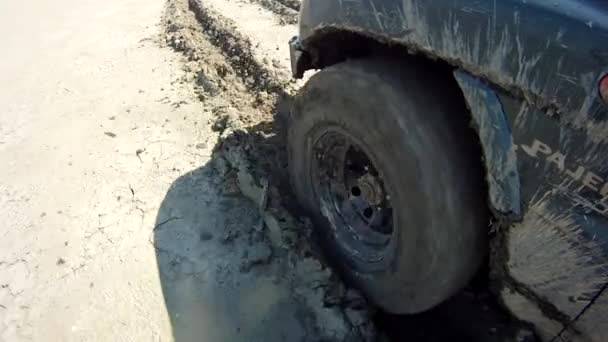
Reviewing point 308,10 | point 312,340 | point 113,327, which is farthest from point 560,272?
point 113,327

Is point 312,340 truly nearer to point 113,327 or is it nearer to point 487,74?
point 113,327

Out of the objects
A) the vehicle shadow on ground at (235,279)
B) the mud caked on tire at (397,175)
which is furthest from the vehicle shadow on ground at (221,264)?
the mud caked on tire at (397,175)

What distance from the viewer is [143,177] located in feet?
12.3

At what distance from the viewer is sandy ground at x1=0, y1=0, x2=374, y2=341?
2.85 m

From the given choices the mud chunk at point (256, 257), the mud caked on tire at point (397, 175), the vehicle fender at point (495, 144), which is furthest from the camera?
the mud chunk at point (256, 257)

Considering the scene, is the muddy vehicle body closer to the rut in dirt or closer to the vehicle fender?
the vehicle fender

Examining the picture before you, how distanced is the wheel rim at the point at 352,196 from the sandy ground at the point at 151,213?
21 centimetres

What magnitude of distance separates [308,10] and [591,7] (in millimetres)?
1368

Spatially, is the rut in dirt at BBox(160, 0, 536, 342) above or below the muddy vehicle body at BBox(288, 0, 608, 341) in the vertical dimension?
below

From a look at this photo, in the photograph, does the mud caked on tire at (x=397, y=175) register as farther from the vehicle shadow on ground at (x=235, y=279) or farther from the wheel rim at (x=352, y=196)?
the vehicle shadow on ground at (x=235, y=279)

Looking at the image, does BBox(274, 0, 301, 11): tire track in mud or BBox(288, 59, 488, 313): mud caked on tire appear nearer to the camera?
BBox(288, 59, 488, 313): mud caked on tire

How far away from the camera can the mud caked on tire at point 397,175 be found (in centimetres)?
210

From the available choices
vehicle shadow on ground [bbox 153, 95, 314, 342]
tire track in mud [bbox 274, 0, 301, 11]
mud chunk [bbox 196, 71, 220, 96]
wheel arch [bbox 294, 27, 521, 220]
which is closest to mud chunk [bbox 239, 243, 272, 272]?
vehicle shadow on ground [bbox 153, 95, 314, 342]

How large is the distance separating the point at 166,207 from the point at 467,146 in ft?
6.71
